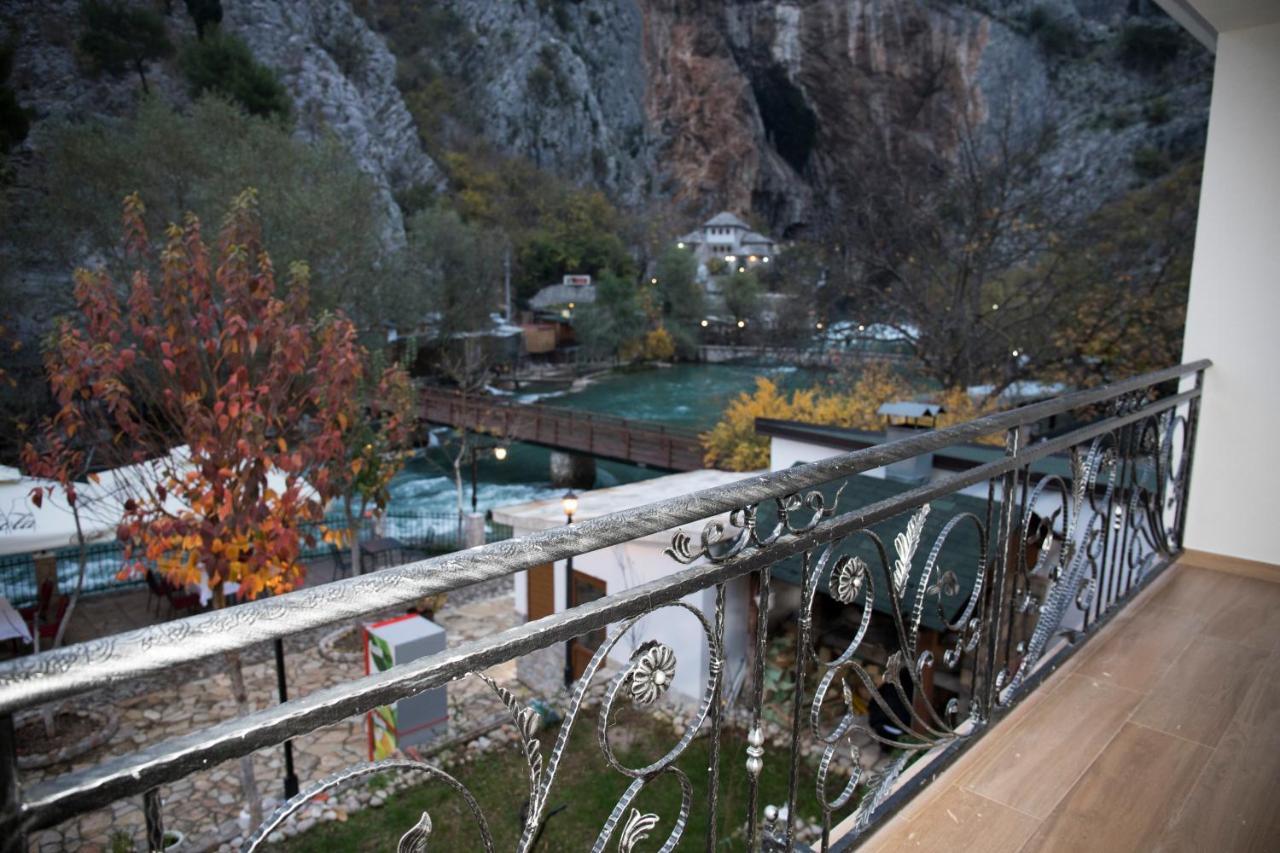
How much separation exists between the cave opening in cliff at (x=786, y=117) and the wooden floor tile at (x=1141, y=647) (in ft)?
176

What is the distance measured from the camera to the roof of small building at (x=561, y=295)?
37469mm

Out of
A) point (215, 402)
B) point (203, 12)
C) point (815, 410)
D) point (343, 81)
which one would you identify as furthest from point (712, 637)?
point (343, 81)

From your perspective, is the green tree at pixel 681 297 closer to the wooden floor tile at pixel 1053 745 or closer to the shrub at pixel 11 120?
the shrub at pixel 11 120

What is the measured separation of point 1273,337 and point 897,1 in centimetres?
5153

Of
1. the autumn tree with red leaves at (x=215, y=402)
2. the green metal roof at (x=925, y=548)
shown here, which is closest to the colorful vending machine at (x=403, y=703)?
the autumn tree with red leaves at (x=215, y=402)

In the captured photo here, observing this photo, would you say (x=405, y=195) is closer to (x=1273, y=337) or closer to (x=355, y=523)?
(x=355, y=523)

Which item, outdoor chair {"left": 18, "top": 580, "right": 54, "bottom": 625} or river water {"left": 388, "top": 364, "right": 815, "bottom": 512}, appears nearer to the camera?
outdoor chair {"left": 18, "top": 580, "right": 54, "bottom": 625}

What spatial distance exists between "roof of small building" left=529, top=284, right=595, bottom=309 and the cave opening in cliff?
22401 millimetres

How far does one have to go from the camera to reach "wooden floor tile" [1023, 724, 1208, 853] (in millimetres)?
1534

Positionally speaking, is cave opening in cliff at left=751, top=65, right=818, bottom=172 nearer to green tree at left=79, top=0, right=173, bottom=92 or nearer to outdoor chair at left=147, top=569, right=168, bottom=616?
green tree at left=79, top=0, right=173, bottom=92

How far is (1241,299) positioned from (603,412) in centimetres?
2325

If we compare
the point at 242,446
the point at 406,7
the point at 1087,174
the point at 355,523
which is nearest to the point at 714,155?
the point at 406,7

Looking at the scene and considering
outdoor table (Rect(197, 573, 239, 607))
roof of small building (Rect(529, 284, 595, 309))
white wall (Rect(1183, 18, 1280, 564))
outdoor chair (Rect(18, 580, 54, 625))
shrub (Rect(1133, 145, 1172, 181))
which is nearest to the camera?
white wall (Rect(1183, 18, 1280, 564))

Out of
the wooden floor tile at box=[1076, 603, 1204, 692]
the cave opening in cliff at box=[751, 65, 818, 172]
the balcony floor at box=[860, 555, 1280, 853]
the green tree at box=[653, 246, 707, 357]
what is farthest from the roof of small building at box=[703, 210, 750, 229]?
the balcony floor at box=[860, 555, 1280, 853]
